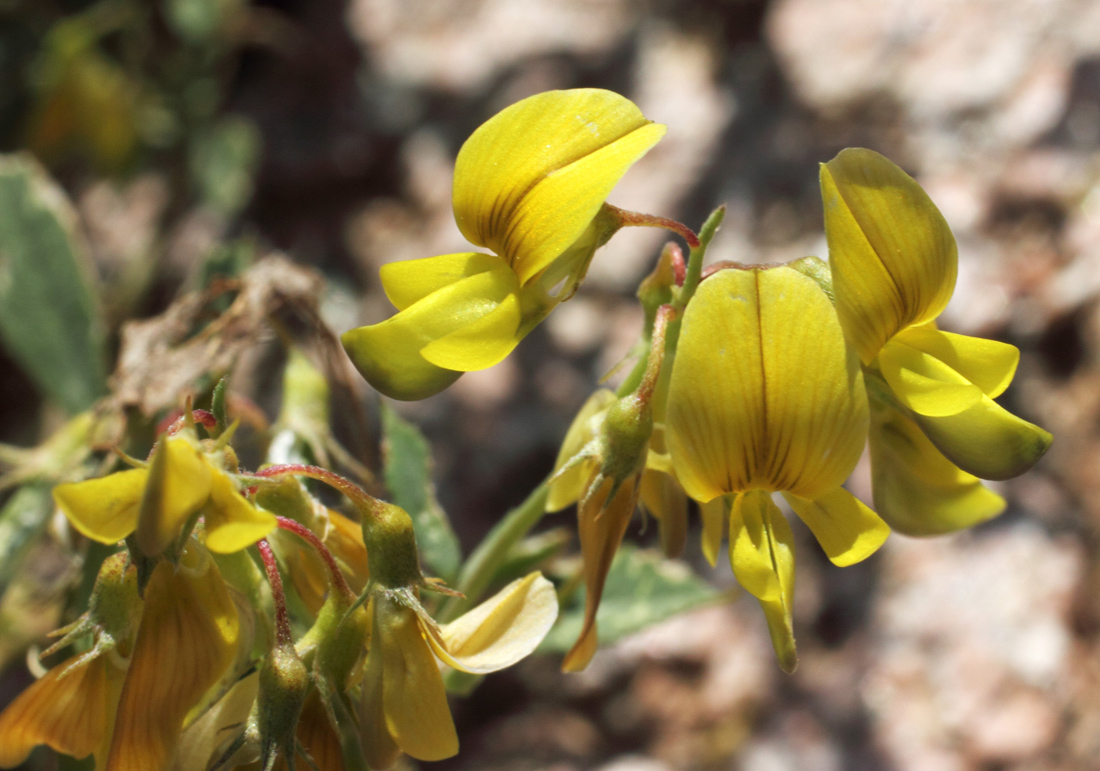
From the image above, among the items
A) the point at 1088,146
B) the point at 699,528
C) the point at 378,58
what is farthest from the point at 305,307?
the point at 1088,146

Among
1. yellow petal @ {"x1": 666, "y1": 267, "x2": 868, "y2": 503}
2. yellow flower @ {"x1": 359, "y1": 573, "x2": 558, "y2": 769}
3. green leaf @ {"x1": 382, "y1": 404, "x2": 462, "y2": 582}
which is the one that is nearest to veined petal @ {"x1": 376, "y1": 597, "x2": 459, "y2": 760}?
yellow flower @ {"x1": 359, "y1": 573, "x2": 558, "y2": 769}

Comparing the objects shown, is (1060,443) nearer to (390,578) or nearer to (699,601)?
(699,601)

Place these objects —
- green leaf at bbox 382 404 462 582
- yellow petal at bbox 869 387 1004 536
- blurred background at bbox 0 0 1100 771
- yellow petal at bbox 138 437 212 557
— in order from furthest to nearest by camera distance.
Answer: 1. blurred background at bbox 0 0 1100 771
2. green leaf at bbox 382 404 462 582
3. yellow petal at bbox 869 387 1004 536
4. yellow petal at bbox 138 437 212 557

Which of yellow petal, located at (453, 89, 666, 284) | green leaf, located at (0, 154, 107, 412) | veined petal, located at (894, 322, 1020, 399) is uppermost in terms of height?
yellow petal, located at (453, 89, 666, 284)

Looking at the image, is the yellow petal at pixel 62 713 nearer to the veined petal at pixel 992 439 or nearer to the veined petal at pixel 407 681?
the veined petal at pixel 407 681

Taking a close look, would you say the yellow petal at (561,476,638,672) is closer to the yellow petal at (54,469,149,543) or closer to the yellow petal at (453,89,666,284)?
the yellow petal at (453,89,666,284)

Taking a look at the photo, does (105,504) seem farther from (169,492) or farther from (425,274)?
(425,274)

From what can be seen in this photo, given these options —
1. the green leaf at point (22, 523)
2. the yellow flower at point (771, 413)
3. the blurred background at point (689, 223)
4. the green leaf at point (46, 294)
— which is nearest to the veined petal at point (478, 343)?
the yellow flower at point (771, 413)
